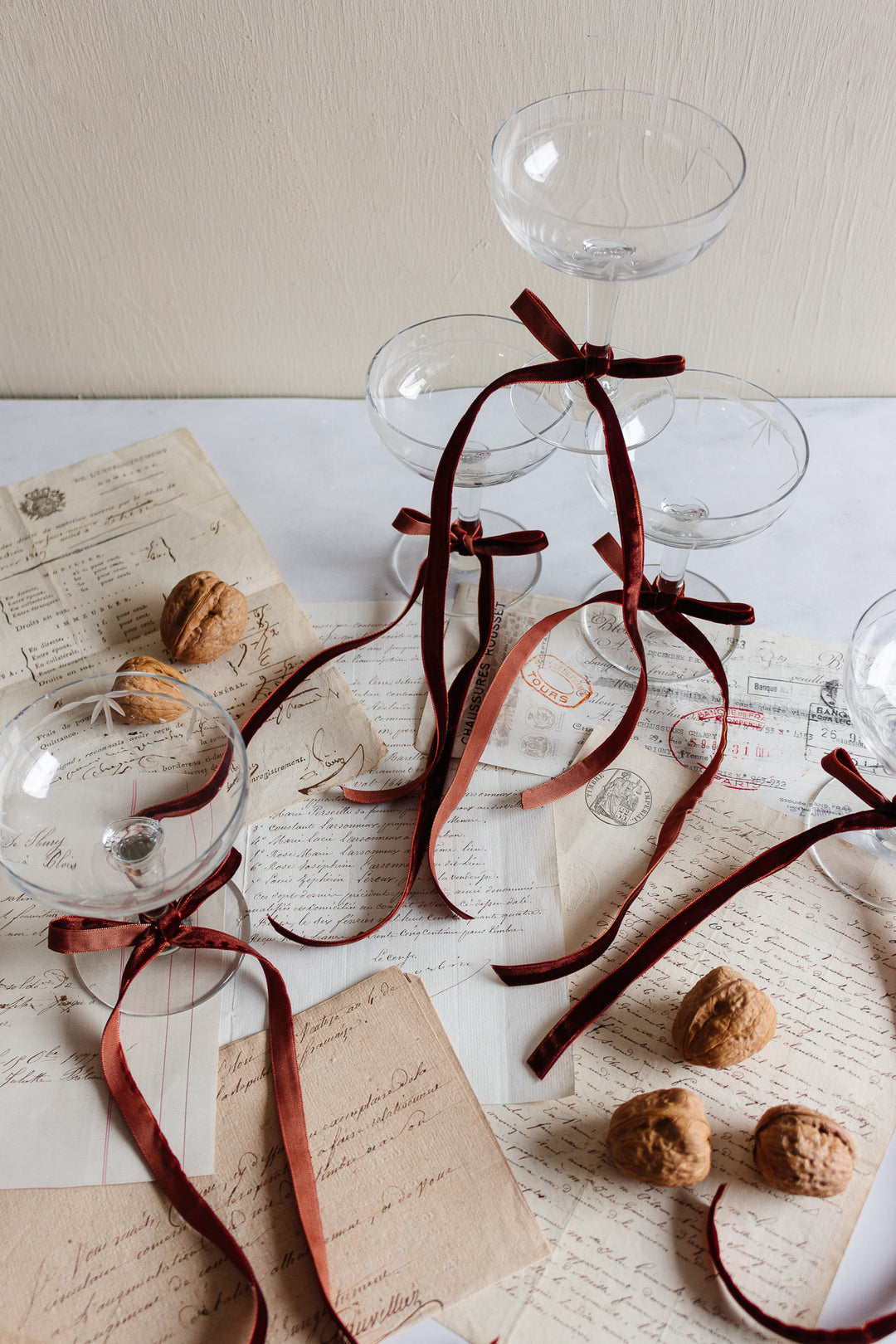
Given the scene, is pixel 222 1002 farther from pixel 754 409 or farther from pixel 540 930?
pixel 754 409

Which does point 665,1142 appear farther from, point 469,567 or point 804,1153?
point 469,567

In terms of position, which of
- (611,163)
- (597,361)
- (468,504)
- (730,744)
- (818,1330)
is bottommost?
(818,1330)

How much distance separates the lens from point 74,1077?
559mm

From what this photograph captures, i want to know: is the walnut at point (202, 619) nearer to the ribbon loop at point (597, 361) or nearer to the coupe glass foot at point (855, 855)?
the ribbon loop at point (597, 361)

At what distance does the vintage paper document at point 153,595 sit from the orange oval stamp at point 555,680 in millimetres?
130

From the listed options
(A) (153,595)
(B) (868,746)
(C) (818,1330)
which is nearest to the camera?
(C) (818,1330)

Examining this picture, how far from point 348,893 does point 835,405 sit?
670 mm

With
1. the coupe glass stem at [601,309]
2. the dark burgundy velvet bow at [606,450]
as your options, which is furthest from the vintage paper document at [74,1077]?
the coupe glass stem at [601,309]

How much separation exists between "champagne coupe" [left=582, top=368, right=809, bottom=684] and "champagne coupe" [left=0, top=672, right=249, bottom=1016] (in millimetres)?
311

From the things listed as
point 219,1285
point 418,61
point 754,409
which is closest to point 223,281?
point 418,61

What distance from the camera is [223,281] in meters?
0.89

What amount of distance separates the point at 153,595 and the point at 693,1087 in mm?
538

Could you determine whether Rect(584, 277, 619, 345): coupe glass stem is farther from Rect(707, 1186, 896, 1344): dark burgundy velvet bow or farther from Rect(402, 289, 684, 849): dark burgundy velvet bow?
Rect(707, 1186, 896, 1344): dark burgundy velvet bow

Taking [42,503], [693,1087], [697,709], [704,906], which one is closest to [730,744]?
[697,709]
